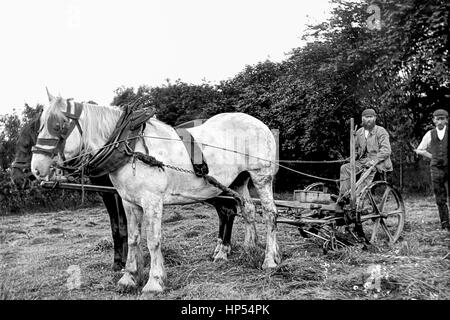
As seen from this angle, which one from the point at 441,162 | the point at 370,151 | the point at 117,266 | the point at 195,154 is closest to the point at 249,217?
the point at 195,154

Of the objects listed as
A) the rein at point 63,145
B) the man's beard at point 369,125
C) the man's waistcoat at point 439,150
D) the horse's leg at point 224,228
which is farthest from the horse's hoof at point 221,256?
the man's waistcoat at point 439,150

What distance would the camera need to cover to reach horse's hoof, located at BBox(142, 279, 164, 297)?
4.63 meters

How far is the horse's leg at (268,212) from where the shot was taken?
5.73 metres

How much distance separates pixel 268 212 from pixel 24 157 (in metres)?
3.13

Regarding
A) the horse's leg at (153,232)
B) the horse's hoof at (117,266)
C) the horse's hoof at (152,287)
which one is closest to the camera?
the horse's hoof at (152,287)

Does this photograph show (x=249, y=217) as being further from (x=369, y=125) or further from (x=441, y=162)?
(x=441, y=162)

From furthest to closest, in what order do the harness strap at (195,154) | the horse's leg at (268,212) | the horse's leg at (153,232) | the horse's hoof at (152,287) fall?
the horse's leg at (268,212) < the harness strap at (195,154) < the horse's leg at (153,232) < the horse's hoof at (152,287)

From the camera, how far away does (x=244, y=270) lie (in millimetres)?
5516

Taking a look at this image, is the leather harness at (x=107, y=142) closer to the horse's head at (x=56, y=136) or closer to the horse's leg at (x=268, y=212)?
the horse's head at (x=56, y=136)

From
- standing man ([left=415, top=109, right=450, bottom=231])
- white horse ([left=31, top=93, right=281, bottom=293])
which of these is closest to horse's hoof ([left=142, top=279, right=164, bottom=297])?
white horse ([left=31, top=93, right=281, bottom=293])

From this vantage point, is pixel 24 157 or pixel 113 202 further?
pixel 113 202

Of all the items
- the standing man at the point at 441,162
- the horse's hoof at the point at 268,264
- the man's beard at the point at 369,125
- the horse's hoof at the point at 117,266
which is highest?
the man's beard at the point at 369,125

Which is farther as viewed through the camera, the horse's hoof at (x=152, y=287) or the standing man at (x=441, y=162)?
the standing man at (x=441, y=162)
